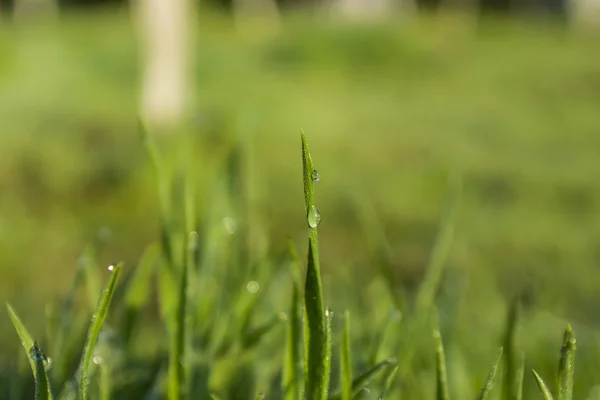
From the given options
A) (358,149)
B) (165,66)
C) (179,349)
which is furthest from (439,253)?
(165,66)

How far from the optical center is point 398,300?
0.60 meters

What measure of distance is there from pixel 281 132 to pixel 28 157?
7.31 feet

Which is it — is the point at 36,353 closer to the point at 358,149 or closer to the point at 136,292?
the point at 136,292

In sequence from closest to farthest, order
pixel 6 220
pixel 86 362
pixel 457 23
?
pixel 86 362, pixel 6 220, pixel 457 23

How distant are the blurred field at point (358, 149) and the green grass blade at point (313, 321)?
0.29 ft

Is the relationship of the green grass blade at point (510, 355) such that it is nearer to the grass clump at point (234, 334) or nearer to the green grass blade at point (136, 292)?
the grass clump at point (234, 334)

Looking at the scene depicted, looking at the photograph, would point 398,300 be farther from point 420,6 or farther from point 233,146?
point 420,6

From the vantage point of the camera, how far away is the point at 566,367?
0.35m

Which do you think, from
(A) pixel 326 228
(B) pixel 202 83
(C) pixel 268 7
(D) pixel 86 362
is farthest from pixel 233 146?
(C) pixel 268 7

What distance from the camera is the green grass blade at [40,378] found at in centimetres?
34

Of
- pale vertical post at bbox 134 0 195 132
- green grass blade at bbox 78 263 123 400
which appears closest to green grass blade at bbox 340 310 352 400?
green grass blade at bbox 78 263 123 400

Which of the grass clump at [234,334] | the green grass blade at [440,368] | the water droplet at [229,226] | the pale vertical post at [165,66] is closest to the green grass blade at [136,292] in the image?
the grass clump at [234,334]

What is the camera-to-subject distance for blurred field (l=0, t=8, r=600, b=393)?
4.78 feet

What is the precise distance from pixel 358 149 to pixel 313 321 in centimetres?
507
